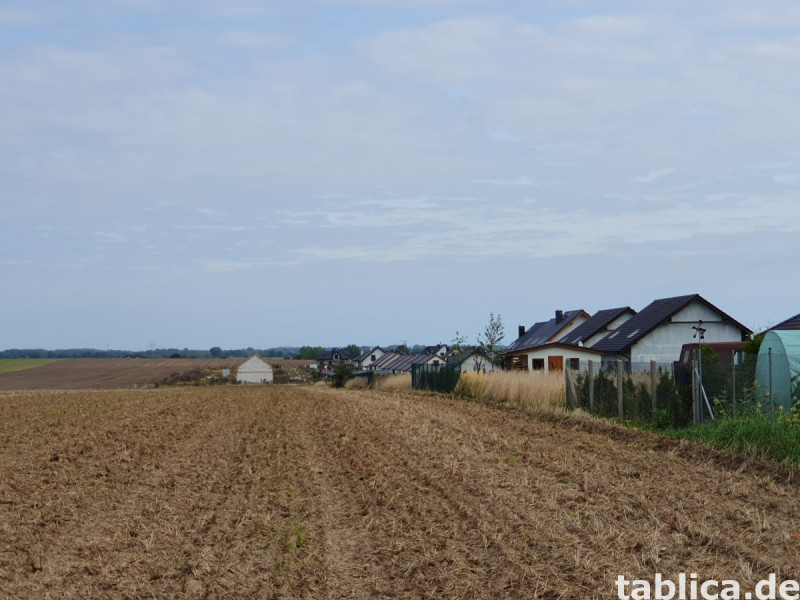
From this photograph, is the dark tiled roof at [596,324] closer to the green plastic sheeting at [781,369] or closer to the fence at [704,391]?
the fence at [704,391]

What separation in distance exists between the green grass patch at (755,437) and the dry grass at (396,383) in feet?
109

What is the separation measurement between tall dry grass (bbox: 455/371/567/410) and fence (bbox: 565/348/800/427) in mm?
3775

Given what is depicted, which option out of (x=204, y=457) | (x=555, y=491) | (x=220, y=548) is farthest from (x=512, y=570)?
(x=204, y=457)

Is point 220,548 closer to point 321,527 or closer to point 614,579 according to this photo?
point 321,527

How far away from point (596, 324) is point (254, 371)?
66057mm

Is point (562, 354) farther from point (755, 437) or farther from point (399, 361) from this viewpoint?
point (399, 361)

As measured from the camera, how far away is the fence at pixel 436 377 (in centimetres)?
3997

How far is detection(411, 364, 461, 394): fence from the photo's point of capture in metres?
40.0

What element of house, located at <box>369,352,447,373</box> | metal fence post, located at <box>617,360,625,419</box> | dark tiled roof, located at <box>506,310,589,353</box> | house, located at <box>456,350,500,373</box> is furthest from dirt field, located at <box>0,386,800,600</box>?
house, located at <box>369,352,447,373</box>

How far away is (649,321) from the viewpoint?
42.7 m

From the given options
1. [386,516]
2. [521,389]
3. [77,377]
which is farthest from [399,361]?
[386,516]

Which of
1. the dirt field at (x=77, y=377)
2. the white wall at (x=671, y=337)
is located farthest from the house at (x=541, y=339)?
the dirt field at (x=77, y=377)

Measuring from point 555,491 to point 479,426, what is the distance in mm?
9744

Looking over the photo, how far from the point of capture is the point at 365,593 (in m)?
7.36
